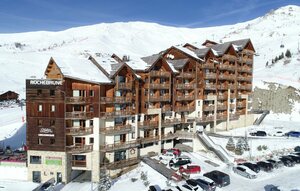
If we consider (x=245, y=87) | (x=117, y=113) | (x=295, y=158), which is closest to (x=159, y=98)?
(x=117, y=113)

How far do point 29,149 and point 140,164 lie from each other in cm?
1680

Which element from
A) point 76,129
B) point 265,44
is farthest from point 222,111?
point 265,44

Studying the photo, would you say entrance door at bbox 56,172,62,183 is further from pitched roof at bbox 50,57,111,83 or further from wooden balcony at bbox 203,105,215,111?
wooden balcony at bbox 203,105,215,111

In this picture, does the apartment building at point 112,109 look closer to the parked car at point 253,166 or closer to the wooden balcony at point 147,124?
the wooden balcony at point 147,124

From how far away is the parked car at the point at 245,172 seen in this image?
48.9 meters

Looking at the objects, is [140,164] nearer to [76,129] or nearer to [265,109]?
[76,129]

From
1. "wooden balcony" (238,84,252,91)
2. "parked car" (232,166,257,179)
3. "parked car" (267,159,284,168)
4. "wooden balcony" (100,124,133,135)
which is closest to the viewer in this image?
"parked car" (232,166,257,179)

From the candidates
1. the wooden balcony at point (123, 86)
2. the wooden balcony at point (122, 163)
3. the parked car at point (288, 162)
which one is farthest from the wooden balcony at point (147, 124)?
the parked car at point (288, 162)

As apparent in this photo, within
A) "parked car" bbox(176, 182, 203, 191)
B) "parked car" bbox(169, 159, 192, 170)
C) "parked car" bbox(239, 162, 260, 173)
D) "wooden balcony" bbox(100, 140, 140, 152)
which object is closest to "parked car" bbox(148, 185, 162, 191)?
"parked car" bbox(176, 182, 203, 191)

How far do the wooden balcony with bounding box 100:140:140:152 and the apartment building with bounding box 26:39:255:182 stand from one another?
150 mm

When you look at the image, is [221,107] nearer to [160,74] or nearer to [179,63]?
[179,63]

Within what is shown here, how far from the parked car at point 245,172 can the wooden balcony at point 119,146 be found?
16.0m

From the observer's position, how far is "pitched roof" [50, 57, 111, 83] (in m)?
47.2

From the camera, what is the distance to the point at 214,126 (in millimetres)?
71062
